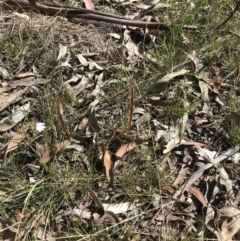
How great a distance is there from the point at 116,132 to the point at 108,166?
0.18 meters

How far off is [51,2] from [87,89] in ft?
2.10

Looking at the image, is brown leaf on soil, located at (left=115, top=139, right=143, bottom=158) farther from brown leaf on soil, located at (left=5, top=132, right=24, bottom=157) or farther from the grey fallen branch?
the grey fallen branch

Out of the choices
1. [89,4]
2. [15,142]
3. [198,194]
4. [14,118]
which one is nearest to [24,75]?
[14,118]

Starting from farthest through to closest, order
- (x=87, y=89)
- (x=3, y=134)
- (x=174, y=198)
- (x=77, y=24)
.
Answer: (x=77, y=24) < (x=87, y=89) < (x=3, y=134) < (x=174, y=198)

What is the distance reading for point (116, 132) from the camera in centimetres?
219

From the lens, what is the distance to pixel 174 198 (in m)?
2.06

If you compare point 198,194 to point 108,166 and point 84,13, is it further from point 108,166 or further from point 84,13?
point 84,13

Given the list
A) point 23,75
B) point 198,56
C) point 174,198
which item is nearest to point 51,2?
point 23,75

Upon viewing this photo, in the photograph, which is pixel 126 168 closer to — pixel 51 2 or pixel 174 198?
pixel 174 198

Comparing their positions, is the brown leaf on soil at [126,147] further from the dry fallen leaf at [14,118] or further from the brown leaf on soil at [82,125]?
the dry fallen leaf at [14,118]

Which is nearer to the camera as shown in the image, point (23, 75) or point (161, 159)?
point (161, 159)

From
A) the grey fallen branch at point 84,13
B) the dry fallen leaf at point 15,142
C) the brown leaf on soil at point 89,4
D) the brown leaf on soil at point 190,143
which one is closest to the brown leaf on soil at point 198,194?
the brown leaf on soil at point 190,143

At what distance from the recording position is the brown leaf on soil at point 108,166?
2.07 meters

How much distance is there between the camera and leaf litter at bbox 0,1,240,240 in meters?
2.02
